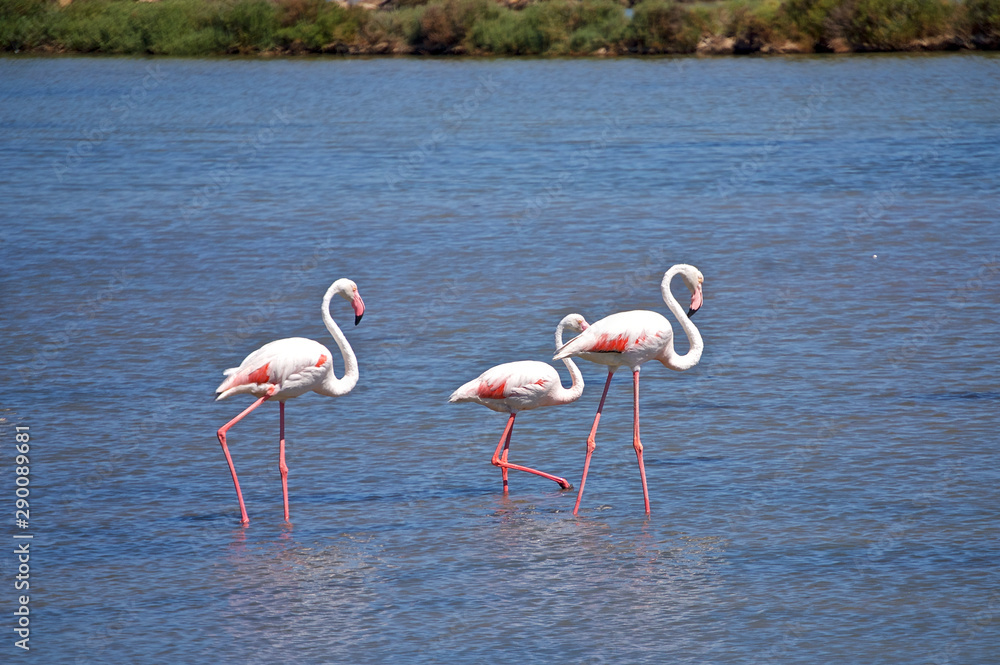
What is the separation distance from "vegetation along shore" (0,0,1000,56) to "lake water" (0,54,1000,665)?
727 inches

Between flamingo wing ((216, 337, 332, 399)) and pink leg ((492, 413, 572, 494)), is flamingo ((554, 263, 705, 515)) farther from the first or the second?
flamingo wing ((216, 337, 332, 399))

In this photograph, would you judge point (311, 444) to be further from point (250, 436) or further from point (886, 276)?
point (886, 276)

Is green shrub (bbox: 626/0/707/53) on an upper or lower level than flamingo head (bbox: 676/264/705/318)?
upper

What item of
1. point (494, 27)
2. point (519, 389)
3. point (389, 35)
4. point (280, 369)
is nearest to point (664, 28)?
point (494, 27)

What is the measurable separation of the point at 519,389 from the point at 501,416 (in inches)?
69.8

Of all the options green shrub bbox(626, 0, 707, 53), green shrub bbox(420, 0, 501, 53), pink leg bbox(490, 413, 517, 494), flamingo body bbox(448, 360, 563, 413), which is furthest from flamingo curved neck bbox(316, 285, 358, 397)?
green shrub bbox(420, 0, 501, 53)

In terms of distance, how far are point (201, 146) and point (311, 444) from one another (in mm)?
16890

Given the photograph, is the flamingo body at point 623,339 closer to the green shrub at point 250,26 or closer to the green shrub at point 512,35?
the green shrub at point 512,35

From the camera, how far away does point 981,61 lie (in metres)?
37.1

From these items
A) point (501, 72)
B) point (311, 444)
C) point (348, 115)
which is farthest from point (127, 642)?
point (501, 72)

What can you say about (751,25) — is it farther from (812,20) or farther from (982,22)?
(982,22)

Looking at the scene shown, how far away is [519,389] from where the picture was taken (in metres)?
8.05

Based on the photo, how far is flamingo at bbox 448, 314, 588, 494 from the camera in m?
8.04

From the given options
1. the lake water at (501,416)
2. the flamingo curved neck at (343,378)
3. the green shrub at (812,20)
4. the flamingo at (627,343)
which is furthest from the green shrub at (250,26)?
the flamingo at (627,343)
